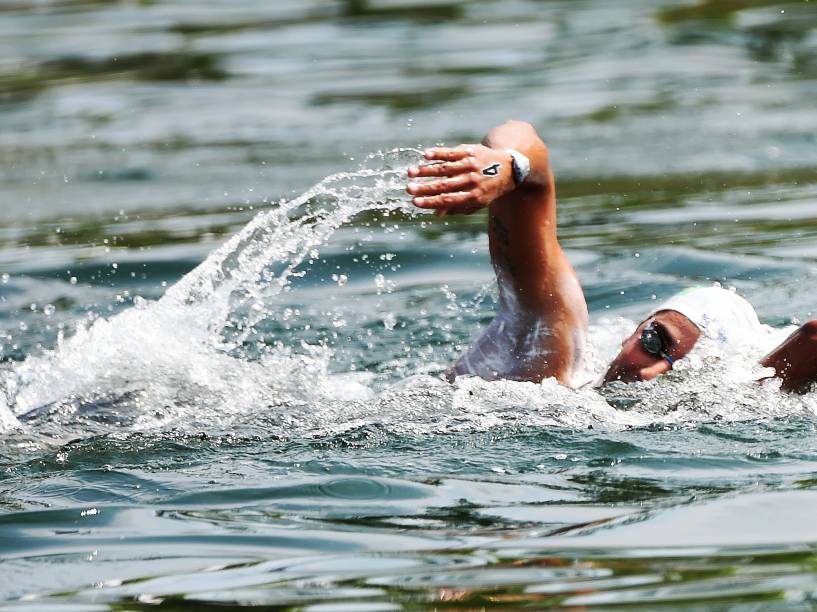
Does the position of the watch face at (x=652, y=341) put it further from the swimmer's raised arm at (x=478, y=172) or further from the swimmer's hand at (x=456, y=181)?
the swimmer's hand at (x=456, y=181)

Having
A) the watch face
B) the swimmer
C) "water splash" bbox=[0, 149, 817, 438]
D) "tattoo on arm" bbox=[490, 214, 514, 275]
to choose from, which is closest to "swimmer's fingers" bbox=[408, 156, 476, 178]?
the swimmer

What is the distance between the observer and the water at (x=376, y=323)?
424cm

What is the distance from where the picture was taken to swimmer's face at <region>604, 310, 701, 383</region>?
18.5 feet

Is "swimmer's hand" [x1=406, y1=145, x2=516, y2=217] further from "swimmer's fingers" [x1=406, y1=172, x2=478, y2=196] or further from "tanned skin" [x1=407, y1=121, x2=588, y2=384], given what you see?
"tanned skin" [x1=407, y1=121, x2=588, y2=384]

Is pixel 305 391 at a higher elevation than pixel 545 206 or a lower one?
Answer: lower

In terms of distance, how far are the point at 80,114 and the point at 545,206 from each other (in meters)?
8.70

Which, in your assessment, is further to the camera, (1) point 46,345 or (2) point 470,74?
(2) point 470,74

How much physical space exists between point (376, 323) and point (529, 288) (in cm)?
185

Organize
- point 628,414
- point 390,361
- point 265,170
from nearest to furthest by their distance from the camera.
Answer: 1. point 628,414
2. point 390,361
3. point 265,170

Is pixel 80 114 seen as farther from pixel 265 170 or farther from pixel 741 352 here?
pixel 741 352

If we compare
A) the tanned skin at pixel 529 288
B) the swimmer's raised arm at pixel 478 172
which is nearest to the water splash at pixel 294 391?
the tanned skin at pixel 529 288

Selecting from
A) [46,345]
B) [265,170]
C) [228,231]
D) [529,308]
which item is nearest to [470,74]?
[265,170]

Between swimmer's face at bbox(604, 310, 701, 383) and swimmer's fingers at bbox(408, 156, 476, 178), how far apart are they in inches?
42.9

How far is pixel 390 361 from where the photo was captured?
6895 mm
